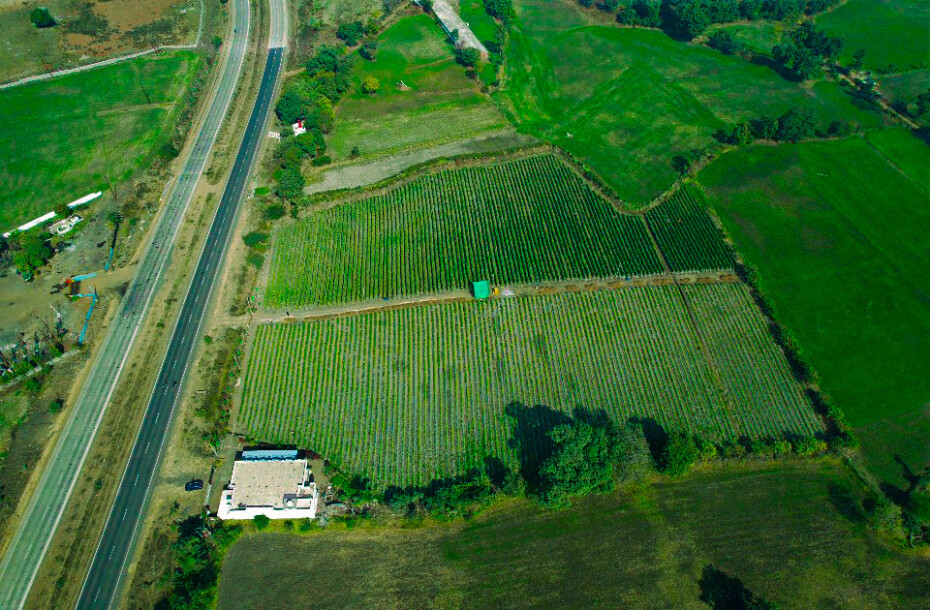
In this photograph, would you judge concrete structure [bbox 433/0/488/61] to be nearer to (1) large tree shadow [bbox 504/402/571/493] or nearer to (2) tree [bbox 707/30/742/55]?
(2) tree [bbox 707/30/742/55]

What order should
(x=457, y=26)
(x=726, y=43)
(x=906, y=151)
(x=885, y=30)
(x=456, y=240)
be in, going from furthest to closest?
(x=885, y=30), (x=457, y=26), (x=726, y=43), (x=906, y=151), (x=456, y=240)

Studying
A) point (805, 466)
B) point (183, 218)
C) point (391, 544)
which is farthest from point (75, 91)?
point (805, 466)

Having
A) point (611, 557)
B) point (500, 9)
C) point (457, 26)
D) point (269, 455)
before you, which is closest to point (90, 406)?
point (269, 455)

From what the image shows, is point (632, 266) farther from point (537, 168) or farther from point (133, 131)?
point (133, 131)

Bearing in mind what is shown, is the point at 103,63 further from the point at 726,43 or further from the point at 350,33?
the point at 726,43

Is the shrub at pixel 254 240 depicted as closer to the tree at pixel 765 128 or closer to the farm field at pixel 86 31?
the farm field at pixel 86 31

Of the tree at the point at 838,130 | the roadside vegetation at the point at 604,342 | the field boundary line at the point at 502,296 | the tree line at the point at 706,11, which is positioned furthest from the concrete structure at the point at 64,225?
the tree at the point at 838,130

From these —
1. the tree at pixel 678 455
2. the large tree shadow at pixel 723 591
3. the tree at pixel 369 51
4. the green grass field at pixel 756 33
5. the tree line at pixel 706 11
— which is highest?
the tree at pixel 369 51
